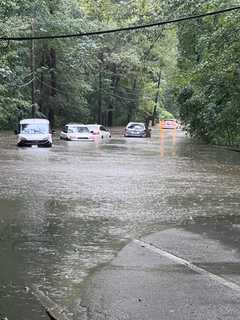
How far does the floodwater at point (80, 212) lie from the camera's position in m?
7.84

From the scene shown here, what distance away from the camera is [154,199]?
15289 millimetres

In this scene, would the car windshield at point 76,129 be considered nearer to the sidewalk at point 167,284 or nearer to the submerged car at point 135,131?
the submerged car at point 135,131

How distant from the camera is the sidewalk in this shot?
20.9 feet

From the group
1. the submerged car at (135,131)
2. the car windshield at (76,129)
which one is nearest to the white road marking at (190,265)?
the car windshield at (76,129)

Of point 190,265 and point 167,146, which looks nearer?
point 190,265

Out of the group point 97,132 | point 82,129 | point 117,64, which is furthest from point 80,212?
point 117,64

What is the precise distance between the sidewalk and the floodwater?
1.00ft

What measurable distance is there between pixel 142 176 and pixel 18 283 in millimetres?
13358

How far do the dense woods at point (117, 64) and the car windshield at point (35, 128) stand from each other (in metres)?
3.44

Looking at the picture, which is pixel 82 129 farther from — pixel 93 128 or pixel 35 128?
pixel 35 128

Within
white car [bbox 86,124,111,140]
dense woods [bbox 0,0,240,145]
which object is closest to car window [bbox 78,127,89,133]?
white car [bbox 86,124,111,140]

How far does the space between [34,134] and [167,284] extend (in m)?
30.3

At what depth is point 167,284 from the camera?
748 cm

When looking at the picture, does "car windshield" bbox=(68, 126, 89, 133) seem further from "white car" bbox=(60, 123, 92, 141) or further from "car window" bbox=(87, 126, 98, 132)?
"car window" bbox=(87, 126, 98, 132)
